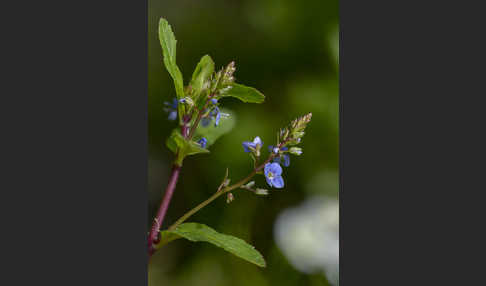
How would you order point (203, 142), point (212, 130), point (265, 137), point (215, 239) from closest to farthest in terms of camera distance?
point (215, 239), point (203, 142), point (212, 130), point (265, 137)

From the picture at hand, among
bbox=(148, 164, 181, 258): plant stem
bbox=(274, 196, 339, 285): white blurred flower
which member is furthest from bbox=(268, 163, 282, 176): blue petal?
bbox=(274, 196, 339, 285): white blurred flower

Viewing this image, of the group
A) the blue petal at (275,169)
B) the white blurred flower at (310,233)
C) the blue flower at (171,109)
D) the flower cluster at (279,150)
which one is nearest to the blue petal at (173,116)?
the blue flower at (171,109)

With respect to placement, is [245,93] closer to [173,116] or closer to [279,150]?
[279,150]

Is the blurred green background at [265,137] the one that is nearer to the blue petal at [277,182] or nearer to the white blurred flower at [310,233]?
the white blurred flower at [310,233]

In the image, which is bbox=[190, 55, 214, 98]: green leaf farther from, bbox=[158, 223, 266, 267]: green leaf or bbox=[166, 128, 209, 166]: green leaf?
bbox=[158, 223, 266, 267]: green leaf

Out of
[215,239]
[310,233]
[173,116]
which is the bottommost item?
[310,233]

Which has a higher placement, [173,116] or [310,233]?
[173,116]

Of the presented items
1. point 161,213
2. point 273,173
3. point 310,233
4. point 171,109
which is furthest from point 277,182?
point 310,233
